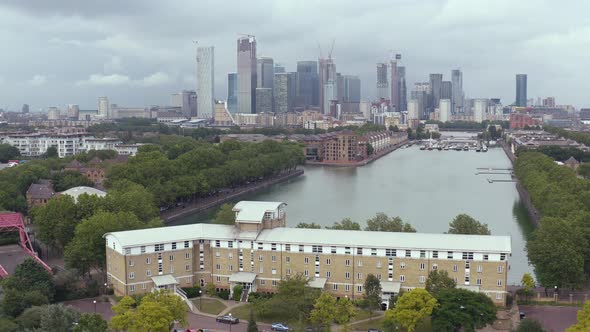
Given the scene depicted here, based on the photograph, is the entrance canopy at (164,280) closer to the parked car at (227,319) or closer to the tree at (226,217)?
the parked car at (227,319)

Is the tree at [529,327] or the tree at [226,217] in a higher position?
the tree at [226,217]

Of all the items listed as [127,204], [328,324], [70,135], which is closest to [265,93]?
[70,135]

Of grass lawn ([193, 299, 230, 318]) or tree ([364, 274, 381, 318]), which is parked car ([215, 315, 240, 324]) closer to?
grass lawn ([193, 299, 230, 318])

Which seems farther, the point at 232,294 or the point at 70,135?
the point at 70,135

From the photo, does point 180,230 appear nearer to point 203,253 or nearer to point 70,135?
point 203,253

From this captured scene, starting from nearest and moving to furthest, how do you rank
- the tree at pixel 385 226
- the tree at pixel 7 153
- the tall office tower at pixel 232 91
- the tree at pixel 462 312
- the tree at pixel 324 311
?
the tree at pixel 462 312, the tree at pixel 324 311, the tree at pixel 385 226, the tree at pixel 7 153, the tall office tower at pixel 232 91

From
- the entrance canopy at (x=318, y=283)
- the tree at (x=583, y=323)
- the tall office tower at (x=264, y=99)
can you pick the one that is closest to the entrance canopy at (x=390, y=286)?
the entrance canopy at (x=318, y=283)

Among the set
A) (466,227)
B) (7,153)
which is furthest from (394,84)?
(466,227)
